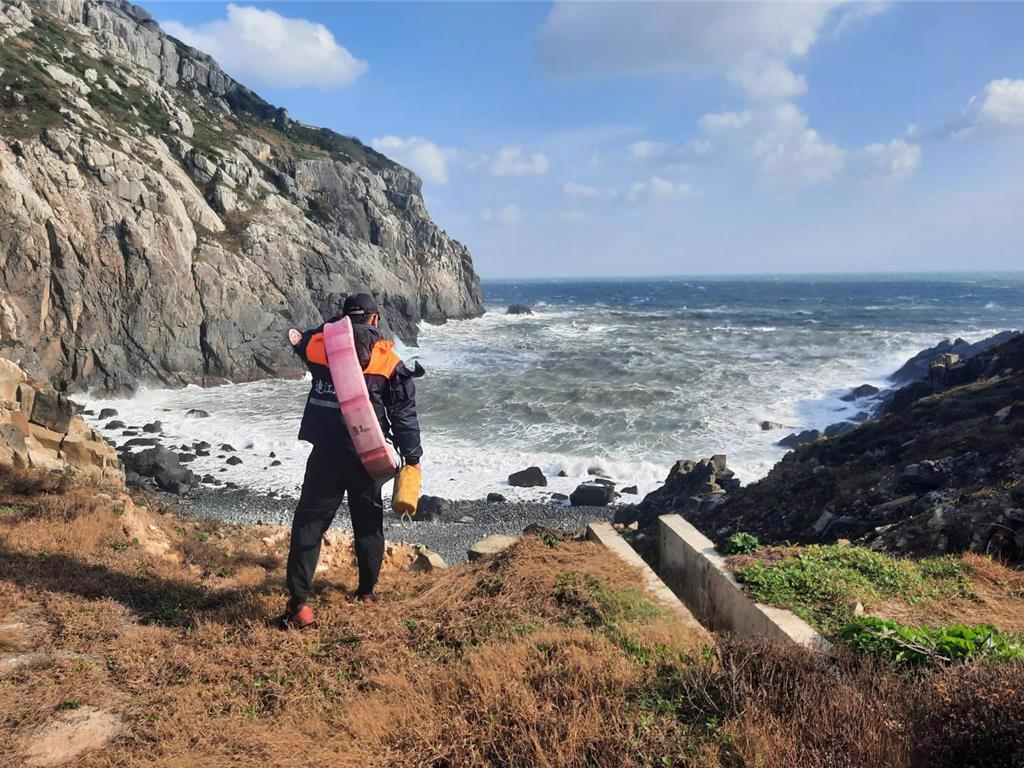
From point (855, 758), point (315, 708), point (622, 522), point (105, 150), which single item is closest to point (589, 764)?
point (855, 758)

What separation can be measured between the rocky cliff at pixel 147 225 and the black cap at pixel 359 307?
24395 millimetres

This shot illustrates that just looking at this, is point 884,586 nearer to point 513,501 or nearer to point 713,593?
point 713,593

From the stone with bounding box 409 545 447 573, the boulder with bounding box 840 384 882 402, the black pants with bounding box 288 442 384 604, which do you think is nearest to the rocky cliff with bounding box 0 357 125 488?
the stone with bounding box 409 545 447 573

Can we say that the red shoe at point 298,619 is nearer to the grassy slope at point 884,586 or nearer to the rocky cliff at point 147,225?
the grassy slope at point 884,586

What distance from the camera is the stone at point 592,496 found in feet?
61.8

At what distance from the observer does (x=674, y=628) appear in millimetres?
4328

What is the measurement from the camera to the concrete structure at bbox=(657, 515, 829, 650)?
14.6 feet

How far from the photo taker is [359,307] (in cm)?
509

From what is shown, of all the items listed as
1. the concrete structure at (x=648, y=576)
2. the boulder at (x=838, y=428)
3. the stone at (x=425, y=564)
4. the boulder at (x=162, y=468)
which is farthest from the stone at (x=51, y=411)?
the boulder at (x=838, y=428)

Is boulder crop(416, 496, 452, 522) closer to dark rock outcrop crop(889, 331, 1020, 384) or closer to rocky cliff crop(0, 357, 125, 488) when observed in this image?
rocky cliff crop(0, 357, 125, 488)

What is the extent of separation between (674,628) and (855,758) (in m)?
1.81

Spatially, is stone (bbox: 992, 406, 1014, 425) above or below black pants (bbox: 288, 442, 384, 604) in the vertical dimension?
below

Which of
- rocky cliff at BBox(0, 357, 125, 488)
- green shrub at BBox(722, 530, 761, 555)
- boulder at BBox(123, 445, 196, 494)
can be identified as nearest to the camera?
green shrub at BBox(722, 530, 761, 555)

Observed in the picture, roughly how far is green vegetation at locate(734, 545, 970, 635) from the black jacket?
331 cm
